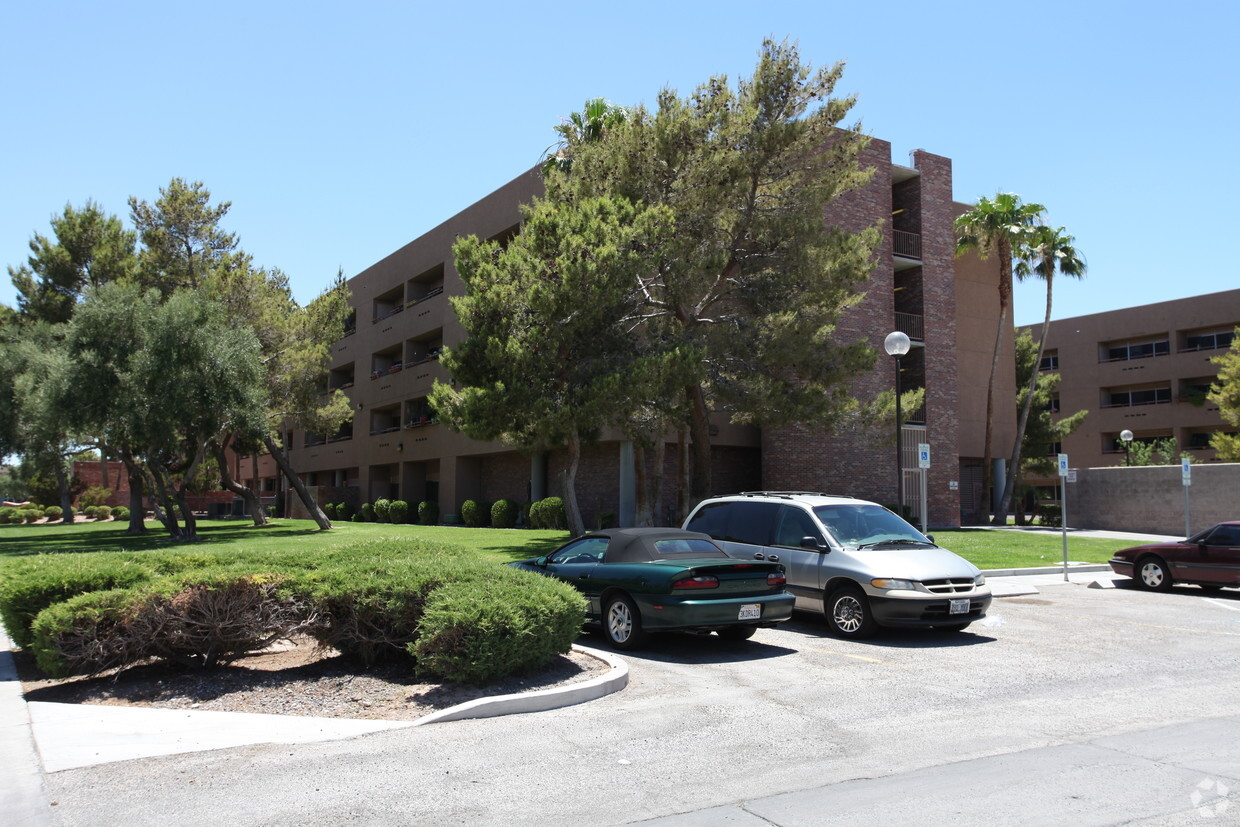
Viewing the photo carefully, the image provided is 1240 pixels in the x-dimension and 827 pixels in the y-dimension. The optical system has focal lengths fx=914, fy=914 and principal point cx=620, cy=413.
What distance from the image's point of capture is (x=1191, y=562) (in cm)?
1634

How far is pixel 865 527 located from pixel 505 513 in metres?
25.5

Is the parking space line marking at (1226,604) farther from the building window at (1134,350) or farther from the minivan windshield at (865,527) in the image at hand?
the building window at (1134,350)

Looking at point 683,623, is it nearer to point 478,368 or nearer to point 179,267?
point 478,368

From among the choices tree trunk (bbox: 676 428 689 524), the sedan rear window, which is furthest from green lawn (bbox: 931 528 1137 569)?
the sedan rear window

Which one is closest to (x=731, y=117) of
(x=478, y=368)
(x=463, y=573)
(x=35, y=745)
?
(x=478, y=368)

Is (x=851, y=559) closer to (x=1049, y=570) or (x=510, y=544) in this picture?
(x=1049, y=570)

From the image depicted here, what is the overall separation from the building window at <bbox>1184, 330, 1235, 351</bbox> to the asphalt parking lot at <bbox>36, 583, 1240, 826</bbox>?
173 ft

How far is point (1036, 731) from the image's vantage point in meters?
6.76

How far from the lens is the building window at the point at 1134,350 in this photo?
56219mm

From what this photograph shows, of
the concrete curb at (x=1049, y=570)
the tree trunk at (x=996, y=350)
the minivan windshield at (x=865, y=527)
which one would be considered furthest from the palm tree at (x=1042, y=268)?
the minivan windshield at (x=865, y=527)

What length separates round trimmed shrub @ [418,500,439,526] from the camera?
139ft

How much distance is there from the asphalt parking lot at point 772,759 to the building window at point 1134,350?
179 feet

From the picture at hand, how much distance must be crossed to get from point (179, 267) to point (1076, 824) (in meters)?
34.6

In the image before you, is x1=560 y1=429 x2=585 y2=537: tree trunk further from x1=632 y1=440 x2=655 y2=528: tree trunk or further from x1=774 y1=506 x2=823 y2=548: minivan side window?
x1=774 y1=506 x2=823 y2=548: minivan side window
